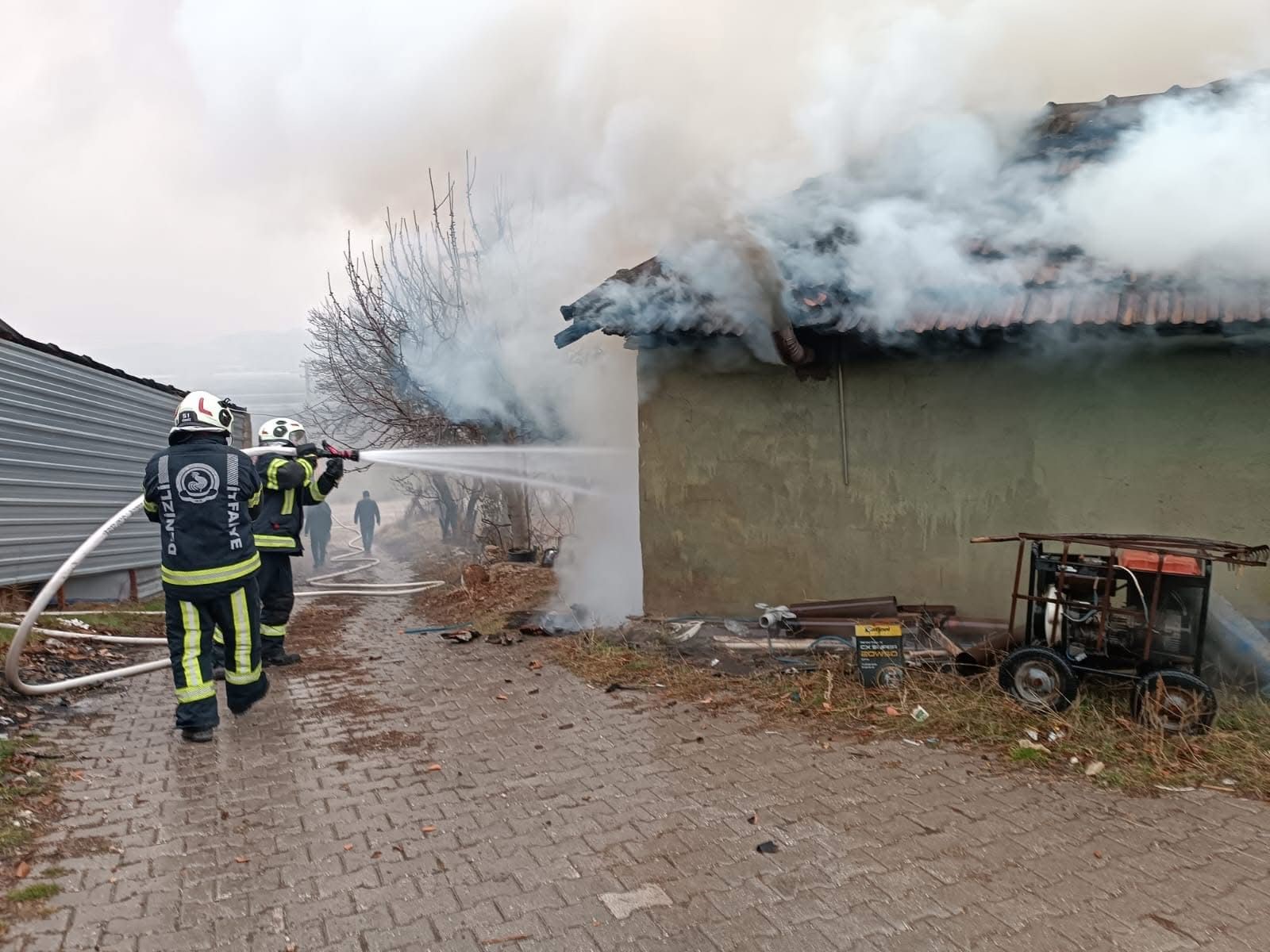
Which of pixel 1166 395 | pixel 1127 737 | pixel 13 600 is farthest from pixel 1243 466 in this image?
pixel 13 600

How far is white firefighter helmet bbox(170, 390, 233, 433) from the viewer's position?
4.99 metres

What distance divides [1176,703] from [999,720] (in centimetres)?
85

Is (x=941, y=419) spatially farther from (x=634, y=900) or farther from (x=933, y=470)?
(x=634, y=900)

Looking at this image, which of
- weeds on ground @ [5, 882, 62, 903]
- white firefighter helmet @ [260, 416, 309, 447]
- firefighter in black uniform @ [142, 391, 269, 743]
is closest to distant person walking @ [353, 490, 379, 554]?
white firefighter helmet @ [260, 416, 309, 447]

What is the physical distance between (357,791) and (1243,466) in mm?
5778

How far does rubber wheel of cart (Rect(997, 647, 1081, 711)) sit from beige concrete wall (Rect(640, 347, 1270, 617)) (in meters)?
1.58

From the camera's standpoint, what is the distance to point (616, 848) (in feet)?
11.1

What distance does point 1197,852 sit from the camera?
Answer: 3291mm

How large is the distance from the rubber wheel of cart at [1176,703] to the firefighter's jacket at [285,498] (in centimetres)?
565

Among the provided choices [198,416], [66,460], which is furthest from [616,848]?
[66,460]

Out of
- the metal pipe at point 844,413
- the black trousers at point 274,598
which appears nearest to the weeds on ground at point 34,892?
the black trousers at point 274,598

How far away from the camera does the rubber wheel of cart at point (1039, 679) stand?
4633 millimetres

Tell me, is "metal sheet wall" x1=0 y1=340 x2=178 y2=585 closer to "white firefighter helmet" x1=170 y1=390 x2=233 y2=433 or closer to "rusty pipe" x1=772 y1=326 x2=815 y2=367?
"white firefighter helmet" x1=170 y1=390 x2=233 y2=433

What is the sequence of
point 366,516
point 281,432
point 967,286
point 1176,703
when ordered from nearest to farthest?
1. point 1176,703
2. point 967,286
3. point 281,432
4. point 366,516
